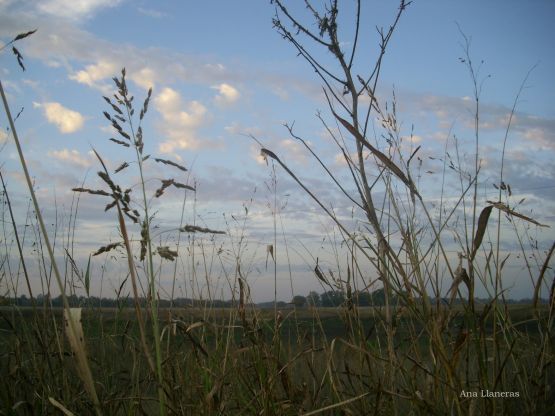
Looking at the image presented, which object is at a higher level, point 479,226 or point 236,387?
point 479,226

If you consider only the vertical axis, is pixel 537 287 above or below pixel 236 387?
above

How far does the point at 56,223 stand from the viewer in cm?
309

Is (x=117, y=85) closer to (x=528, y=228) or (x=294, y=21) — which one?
(x=294, y=21)

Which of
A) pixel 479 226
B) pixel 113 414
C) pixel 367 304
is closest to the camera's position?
pixel 479 226

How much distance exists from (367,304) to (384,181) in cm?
64

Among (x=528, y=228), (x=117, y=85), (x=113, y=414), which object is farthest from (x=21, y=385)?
(x=528, y=228)

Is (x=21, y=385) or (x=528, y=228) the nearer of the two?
(x=21, y=385)

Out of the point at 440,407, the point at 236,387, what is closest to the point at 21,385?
the point at 236,387

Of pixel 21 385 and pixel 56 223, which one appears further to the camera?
pixel 56 223

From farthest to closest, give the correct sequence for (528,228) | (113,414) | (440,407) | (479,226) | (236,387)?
(528,228) → (236,387) → (113,414) → (440,407) → (479,226)

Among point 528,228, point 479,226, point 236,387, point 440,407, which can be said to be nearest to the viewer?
point 479,226

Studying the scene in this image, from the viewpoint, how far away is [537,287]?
1377mm

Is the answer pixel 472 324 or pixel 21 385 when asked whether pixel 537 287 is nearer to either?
pixel 472 324

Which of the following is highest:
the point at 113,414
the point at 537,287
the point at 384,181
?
the point at 384,181
